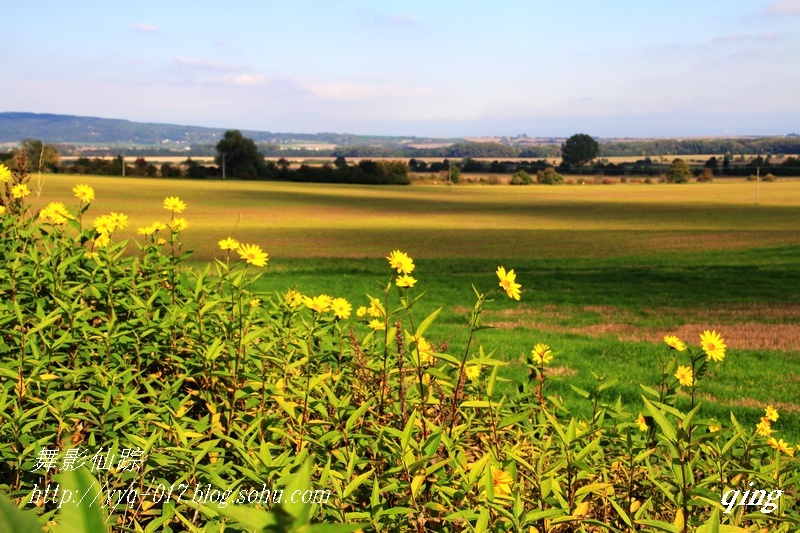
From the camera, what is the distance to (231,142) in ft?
305

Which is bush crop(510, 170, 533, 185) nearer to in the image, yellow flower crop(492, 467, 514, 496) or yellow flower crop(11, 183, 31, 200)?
yellow flower crop(11, 183, 31, 200)

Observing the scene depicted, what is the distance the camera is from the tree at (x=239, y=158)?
299ft

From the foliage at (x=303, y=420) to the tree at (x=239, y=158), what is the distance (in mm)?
89500

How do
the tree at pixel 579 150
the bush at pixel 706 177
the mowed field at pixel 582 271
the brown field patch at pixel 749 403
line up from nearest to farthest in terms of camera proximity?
the brown field patch at pixel 749 403 < the mowed field at pixel 582 271 < the bush at pixel 706 177 < the tree at pixel 579 150

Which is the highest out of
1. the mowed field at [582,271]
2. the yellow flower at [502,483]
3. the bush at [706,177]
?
the bush at [706,177]

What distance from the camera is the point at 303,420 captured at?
260 centimetres

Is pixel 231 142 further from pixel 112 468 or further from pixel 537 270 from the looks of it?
pixel 112 468

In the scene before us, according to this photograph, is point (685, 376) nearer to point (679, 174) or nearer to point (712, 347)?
point (712, 347)

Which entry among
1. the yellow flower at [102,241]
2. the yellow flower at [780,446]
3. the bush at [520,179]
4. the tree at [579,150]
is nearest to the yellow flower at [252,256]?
the yellow flower at [102,241]

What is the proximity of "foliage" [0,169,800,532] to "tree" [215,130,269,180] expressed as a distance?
89.5m

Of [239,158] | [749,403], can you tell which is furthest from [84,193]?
[239,158]

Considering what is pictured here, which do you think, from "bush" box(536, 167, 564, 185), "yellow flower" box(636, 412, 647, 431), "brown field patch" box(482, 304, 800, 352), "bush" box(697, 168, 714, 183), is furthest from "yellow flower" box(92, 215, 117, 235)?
"bush" box(697, 168, 714, 183)

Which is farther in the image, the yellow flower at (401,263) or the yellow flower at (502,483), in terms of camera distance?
the yellow flower at (401,263)

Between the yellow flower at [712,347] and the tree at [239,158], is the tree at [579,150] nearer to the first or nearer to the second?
the tree at [239,158]
